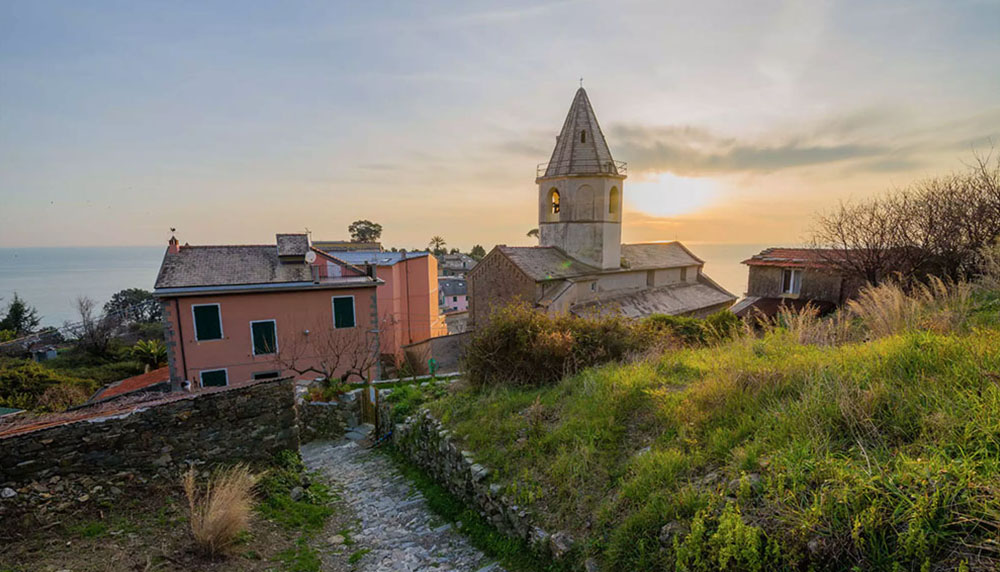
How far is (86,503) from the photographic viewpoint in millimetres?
4953

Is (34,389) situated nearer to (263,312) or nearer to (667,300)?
(263,312)

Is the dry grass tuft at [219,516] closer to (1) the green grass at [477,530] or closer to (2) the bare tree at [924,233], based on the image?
(1) the green grass at [477,530]

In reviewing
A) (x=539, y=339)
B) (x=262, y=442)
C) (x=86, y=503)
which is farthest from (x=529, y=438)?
(x=86, y=503)

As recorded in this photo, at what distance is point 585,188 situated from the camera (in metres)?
23.8

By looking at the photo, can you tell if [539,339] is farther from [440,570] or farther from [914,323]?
[914,323]

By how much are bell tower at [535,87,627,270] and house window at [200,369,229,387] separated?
18.4 m

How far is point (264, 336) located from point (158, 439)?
10.9 m

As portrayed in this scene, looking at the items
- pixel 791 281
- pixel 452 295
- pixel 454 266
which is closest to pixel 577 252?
pixel 791 281

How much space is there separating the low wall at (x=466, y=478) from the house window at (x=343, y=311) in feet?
29.4

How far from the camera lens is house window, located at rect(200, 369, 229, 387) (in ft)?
49.1

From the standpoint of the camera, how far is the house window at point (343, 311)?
16.7 m

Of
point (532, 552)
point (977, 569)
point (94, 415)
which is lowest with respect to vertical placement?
point (532, 552)

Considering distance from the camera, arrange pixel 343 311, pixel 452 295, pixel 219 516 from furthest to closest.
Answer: pixel 452 295 < pixel 343 311 < pixel 219 516

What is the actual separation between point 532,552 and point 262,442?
502cm
